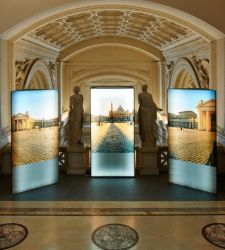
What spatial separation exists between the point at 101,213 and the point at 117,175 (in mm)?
2479

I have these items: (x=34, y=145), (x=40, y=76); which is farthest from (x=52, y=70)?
(x=34, y=145)

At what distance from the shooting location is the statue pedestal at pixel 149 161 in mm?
8719

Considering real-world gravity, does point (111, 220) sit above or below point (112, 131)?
below

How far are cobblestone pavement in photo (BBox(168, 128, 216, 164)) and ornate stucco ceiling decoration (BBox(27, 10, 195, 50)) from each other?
4.74m

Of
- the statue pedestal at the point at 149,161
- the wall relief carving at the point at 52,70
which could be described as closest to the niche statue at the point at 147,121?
the statue pedestal at the point at 149,161

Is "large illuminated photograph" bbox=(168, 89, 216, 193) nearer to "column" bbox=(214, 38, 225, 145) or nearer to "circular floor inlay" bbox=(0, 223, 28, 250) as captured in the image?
"column" bbox=(214, 38, 225, 145)

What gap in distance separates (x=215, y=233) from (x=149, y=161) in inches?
149

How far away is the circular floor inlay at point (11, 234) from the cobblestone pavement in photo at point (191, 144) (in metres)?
3.80

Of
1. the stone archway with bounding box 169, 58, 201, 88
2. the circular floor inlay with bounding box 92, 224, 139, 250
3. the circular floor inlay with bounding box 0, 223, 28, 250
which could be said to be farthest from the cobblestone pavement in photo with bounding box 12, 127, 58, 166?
the stone archway with bounding box 169, 58, 201, 88

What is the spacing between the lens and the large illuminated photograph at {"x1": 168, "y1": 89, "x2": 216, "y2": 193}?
700 cm

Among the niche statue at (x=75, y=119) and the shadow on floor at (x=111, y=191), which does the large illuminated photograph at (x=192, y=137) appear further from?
the niche statue at (x=75, y=119)

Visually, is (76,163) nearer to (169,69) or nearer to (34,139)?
(34,139)

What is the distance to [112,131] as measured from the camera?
8570 mm

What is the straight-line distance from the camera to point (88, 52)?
17.9 m
